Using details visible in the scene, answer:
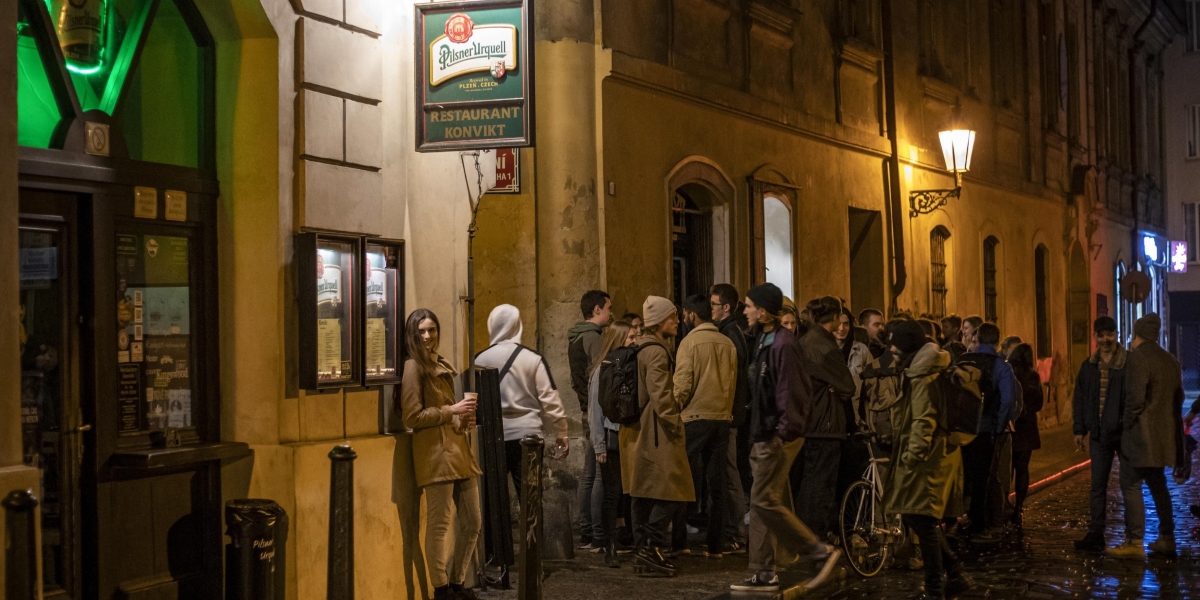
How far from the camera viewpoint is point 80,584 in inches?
267

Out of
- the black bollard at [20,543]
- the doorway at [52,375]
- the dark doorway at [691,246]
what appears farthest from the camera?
the dark doorway at [691,246]

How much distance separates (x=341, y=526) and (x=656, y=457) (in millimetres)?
2874

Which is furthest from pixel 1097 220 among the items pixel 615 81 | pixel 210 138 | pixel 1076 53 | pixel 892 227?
pixel 210 138

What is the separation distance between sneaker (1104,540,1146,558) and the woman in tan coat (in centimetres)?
497

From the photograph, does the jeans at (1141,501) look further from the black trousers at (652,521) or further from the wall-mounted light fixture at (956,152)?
the wall-mounted light fixture at (956,152)

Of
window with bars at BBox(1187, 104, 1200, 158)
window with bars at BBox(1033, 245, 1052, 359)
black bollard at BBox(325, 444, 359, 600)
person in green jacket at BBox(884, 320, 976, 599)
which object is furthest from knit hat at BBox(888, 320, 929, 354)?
window with bars at BBox(1187, 104, 1200, 158)

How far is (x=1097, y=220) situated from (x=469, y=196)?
2183cm

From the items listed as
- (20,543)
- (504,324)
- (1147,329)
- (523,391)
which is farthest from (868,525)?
(20,543)

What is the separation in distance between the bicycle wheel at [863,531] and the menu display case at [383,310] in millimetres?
3099

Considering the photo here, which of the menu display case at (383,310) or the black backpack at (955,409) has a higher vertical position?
the menu display case at (383,310)

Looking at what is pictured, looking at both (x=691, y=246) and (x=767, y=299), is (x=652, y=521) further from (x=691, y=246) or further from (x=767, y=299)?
(x=691, y=246)

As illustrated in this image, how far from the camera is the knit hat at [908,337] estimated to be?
8.22 meters

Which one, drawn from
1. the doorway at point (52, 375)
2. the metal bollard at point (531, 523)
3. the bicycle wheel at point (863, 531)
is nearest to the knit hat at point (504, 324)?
the metal bollard at point (531, 523)

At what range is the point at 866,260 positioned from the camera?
1767 cm
